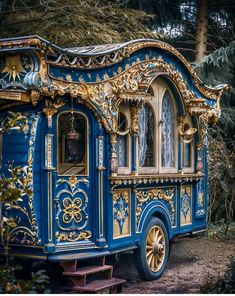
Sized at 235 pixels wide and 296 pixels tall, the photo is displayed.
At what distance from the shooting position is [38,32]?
13.9 m

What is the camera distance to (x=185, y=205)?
10.4m

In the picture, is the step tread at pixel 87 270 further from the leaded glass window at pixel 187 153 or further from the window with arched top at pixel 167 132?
the leaded glass window at pixel 187 153

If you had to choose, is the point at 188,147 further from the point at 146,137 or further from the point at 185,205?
the point at 146,137

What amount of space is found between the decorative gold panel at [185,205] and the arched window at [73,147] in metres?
2.17

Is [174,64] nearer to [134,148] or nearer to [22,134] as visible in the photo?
[134,148]

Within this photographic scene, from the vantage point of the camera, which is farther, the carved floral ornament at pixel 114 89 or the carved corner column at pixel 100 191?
the carved corner column at pixel 100 191

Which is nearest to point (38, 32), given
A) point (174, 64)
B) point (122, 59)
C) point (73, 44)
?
point (73, 44)

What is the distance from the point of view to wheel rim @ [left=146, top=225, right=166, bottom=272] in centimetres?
930

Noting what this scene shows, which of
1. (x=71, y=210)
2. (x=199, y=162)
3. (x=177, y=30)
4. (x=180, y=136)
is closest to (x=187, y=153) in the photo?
(x=199, y=162)

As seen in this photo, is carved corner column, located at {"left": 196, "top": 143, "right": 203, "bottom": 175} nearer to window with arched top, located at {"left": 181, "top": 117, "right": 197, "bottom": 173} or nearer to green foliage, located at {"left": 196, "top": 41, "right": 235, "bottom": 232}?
window with arched top, located at {"left": 181, "top": 117, "right": 197, "bottom": 173}

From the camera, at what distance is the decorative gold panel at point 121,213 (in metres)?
8.41

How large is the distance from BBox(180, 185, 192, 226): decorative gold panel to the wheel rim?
2.72 ft

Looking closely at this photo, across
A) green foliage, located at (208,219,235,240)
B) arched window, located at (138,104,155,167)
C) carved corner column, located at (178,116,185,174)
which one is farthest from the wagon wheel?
green foliage, located at (208,219,235,240)

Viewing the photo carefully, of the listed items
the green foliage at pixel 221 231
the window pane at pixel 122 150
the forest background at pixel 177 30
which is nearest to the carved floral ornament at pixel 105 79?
the window pane at pixel 122 150
